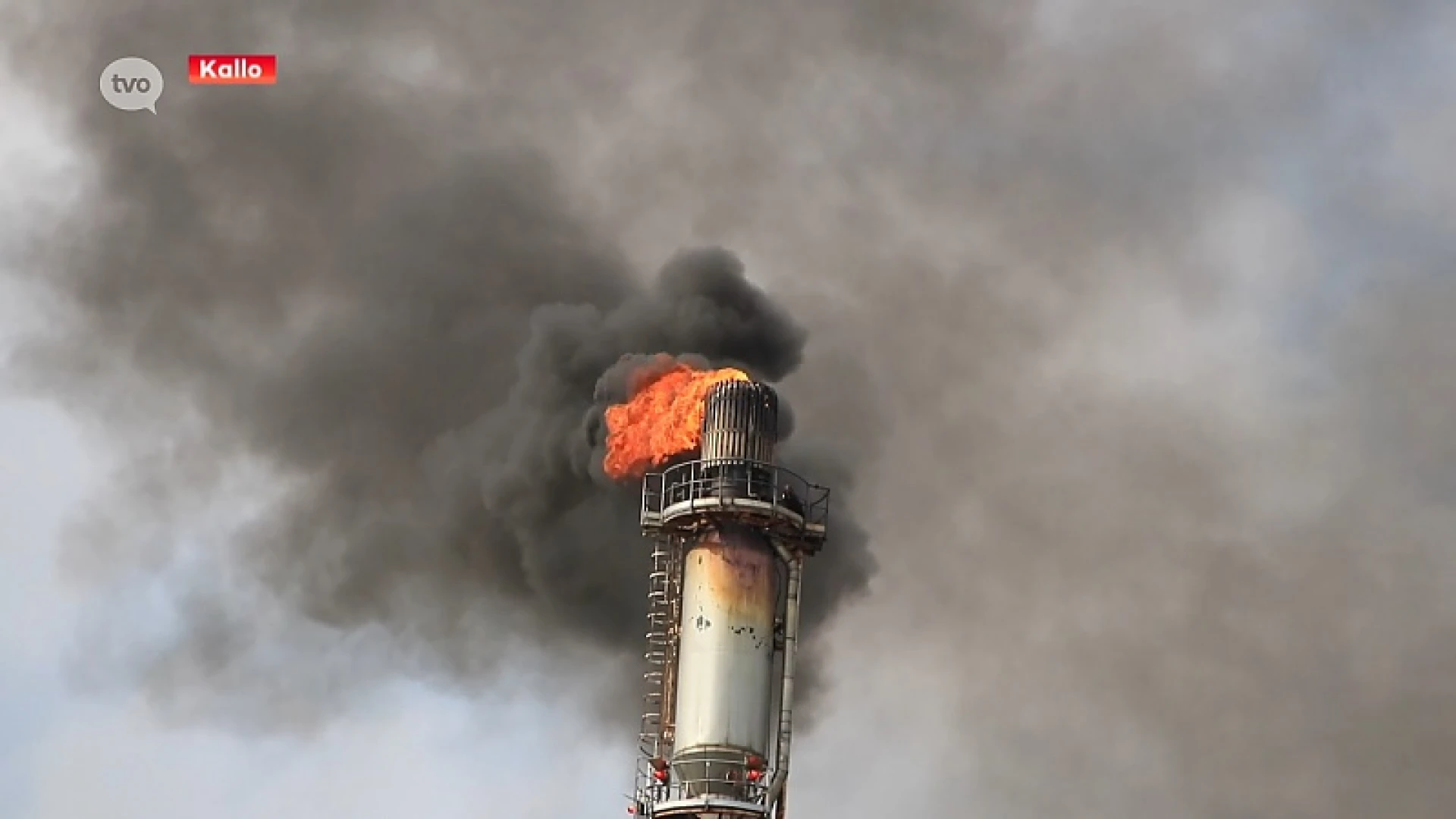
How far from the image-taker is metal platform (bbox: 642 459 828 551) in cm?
9619

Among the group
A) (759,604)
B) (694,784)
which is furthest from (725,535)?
(694,784)

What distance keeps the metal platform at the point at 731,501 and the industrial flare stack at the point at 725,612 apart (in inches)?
2.6

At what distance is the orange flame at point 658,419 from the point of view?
99.6 meters

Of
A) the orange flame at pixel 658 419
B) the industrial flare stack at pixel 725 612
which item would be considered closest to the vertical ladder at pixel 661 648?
the industrial flare stack at pixel 725 612

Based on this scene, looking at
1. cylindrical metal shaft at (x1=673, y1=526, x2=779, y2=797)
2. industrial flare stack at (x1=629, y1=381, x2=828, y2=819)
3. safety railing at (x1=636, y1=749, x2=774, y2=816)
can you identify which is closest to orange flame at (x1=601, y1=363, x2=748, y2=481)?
industrial flare stack at (x1=629, y1=381, x2=828, y2=819)

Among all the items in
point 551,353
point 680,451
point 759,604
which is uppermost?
point 551,353

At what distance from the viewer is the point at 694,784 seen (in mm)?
93875

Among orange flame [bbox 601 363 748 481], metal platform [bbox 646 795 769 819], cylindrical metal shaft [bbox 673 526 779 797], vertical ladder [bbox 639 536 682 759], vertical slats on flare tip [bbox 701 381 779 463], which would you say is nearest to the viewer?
metal platform [bbox 646 795 769 819]

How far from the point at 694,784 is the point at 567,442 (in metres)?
16.9

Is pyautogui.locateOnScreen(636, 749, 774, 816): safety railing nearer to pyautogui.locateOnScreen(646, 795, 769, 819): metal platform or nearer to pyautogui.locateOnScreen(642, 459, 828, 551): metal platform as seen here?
pyautogui.locateOnScreen(646, 795, 769, 819): metal platform

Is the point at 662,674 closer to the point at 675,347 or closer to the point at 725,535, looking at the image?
the point at 725,535

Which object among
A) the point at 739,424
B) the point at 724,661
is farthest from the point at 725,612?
the point at 739,424

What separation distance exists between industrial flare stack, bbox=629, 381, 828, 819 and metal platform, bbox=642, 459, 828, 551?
0.22 feet

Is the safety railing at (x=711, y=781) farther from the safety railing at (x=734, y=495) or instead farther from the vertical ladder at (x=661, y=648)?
the safety railing at (x=734, y=495)
